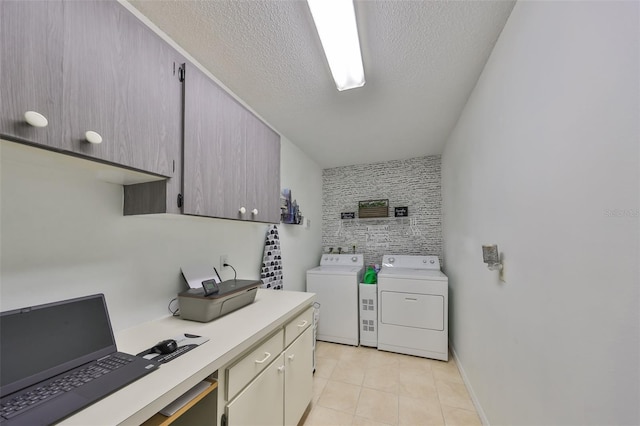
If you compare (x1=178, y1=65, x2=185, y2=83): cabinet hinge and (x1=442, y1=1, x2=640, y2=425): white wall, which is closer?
(x1=442, y1=1, x2=640, y2=425): white wall

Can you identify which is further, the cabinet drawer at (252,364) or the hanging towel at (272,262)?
the hanging towel at (272,262)

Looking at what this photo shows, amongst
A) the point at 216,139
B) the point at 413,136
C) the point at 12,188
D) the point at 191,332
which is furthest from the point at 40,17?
the point at 413,136

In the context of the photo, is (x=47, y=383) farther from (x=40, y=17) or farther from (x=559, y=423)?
(x=559, y=423)

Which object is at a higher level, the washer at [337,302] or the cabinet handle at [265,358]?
the cabinet handle at [265,358]

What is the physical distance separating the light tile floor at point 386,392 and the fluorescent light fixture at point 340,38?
93.8 inches

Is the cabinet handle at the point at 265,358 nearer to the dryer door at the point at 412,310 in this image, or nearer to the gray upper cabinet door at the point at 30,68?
the gray upper cabinet door at the point at 30,68

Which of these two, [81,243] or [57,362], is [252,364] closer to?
[57,362]

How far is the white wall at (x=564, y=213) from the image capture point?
61cm

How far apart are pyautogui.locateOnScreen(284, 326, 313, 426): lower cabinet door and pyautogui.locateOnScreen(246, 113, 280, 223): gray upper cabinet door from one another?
86 cm

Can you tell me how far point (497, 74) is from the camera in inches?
54.4

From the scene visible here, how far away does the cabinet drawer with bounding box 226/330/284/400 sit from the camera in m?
0.96

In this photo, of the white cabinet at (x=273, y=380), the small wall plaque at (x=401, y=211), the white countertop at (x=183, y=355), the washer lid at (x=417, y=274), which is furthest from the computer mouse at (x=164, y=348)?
the small wall plaque at (x=401, y=211)

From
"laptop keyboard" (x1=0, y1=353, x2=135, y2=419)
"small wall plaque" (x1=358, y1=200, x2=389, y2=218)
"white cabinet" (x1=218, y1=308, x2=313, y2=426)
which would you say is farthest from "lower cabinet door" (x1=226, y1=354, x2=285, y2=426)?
"small wall plaque" (x1=358, y1=200, x2=389, y2=218)

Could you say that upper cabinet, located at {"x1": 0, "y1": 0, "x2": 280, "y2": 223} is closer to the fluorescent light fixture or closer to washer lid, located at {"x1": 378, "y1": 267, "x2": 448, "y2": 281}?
the fluorescent light fixture
